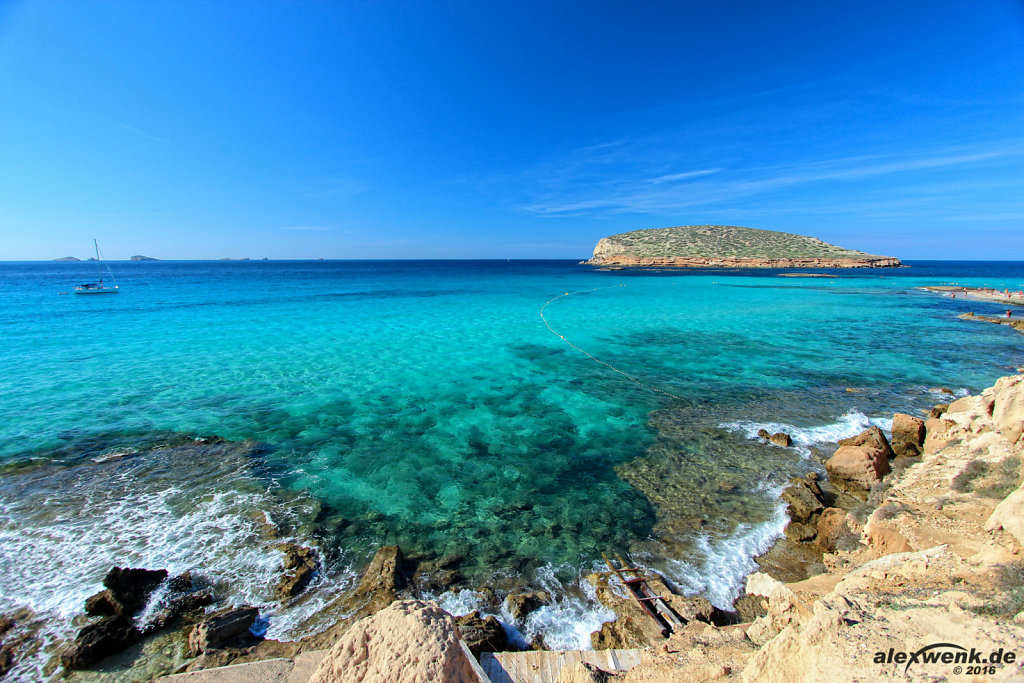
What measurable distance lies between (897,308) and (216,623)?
44.2m

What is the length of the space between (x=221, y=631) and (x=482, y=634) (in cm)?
281

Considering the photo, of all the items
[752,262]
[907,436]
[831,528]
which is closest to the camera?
[831,528]

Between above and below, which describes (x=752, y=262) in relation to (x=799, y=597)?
above

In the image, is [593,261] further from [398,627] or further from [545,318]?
[398,627]

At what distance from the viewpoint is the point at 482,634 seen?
13.5 feet

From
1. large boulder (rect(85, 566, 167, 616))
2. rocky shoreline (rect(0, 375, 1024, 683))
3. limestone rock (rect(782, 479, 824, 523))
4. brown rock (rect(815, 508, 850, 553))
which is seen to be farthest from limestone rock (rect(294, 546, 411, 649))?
limestone rock (rect(782, 479, 824, 523))

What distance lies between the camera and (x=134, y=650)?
419 centimetres

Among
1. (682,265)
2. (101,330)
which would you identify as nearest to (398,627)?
(101,330)

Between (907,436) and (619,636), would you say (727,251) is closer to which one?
(907,436)

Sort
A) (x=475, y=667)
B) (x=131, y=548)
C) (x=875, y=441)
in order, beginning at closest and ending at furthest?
(x=475, y=667), (x=131, y=548), (x=875, y=441)

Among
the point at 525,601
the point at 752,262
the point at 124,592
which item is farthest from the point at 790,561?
the point at 752,262

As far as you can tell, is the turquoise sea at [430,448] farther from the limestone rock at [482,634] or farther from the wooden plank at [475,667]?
the wooden plank at [475,667]

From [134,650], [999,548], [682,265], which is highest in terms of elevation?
[682,265]

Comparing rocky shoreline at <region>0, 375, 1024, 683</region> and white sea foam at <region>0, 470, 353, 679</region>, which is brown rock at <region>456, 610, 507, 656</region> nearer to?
rocky shoreline at <region>0, 375, 1024, 683</region>
